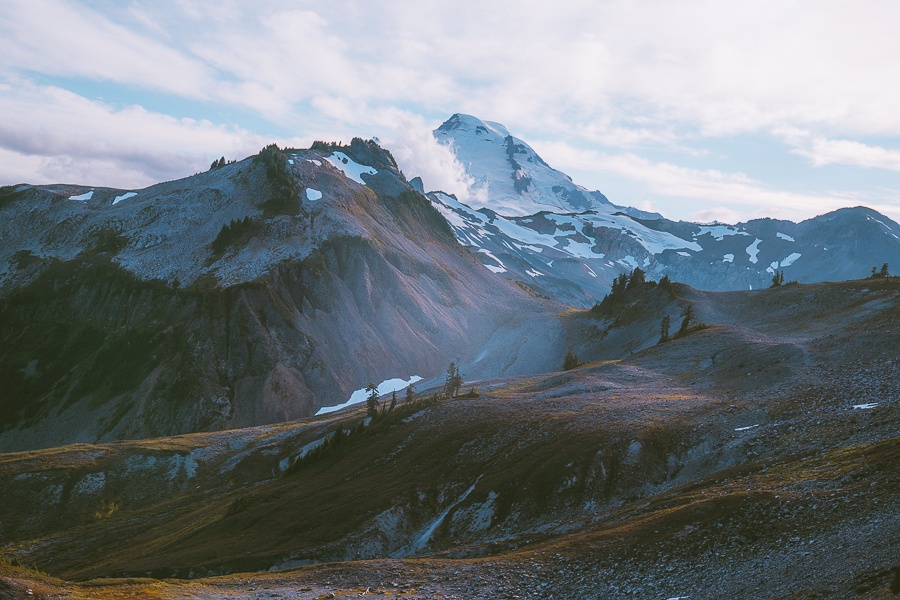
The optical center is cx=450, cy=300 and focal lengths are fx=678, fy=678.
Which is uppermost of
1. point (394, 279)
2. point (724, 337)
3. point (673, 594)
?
point (394, 279)

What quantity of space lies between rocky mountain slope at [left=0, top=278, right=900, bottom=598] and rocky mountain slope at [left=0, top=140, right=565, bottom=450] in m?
37.6

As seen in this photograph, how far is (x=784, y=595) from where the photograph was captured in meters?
25.9

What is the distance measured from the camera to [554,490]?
169ft

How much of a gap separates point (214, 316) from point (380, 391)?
132 feet

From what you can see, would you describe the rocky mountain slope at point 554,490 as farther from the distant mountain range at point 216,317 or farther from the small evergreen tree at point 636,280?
the small evergreen tree at point 636,280

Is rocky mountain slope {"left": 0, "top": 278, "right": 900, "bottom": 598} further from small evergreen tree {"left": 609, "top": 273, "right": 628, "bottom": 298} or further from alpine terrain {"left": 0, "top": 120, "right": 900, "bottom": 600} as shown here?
small evergreen tree {"left": 609, "top": 273, "right": 628, "bottom": 298}

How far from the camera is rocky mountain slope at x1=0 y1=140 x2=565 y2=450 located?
13850cm

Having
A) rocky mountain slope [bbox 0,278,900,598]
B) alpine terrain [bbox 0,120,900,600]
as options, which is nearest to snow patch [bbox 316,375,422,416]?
alpine terrain [bbox 0,120,900,600]

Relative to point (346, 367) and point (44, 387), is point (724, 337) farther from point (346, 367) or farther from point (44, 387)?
point (44, 387)

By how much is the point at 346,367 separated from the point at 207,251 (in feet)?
156

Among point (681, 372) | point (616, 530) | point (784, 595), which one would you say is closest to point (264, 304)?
point (681, 372)

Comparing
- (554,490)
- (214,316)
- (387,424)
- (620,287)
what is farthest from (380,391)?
(554,490)

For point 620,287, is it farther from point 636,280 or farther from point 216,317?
point 216,317

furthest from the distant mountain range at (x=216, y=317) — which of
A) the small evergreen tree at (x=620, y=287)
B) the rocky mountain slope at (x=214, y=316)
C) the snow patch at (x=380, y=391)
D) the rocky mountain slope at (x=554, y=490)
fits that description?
the rocky mountain slope at (x=554, y=490)
